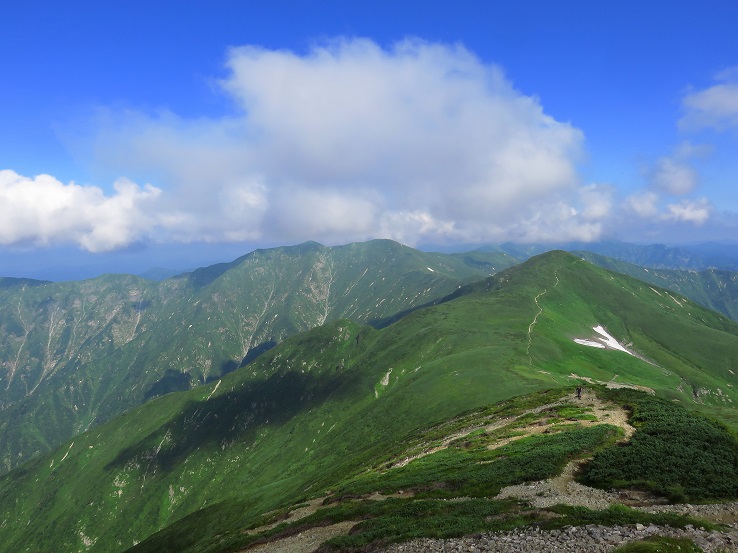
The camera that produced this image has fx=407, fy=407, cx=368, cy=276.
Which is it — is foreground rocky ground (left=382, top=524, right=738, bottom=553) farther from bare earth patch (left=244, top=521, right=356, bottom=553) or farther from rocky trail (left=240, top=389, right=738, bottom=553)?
bare earth patch (left=244, top=521, right=356, bottom=553)

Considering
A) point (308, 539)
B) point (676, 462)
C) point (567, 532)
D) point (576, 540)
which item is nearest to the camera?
point (576, 540)

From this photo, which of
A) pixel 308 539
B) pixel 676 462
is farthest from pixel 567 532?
pixel 308 539

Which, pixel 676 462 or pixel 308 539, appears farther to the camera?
pixel 308 539

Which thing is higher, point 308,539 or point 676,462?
point 676,462

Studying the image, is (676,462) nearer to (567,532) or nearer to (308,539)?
(567,532)

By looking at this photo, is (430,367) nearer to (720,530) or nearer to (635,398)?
(635,398)

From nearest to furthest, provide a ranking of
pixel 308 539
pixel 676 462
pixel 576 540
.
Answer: pixel 576 540, pixel 676 462, pixel 308 539

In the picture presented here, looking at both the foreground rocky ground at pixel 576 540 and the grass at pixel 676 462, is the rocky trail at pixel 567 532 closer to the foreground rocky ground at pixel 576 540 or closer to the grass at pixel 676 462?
the foreground rocky ground at pixel 576 540

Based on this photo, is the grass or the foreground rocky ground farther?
the grass

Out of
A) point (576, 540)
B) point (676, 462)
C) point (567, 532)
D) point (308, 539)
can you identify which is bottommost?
point (308, 539)

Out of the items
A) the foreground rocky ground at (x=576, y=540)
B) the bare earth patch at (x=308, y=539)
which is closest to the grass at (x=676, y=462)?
the foreground rocky ground at (x=576, y=540)

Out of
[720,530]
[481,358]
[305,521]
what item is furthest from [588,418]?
[481,358]

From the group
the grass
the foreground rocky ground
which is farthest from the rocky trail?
the grass
